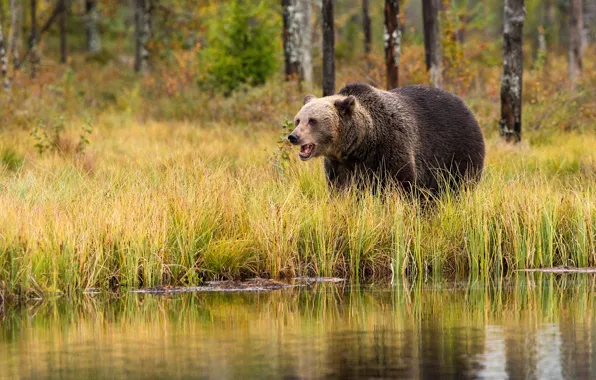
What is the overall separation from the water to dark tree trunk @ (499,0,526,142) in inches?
339

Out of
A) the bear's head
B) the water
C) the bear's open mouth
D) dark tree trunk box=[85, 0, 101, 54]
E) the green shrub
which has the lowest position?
the water

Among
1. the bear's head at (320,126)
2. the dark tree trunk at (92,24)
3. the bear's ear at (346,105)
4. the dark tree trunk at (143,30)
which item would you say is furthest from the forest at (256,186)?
the dark tree trunk at (92,24)

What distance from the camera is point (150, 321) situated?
7.57m

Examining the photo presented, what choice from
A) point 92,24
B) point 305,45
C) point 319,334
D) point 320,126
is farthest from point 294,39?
point 92,24

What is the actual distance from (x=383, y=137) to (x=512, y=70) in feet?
23.8

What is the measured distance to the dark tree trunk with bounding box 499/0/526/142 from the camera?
1736cm

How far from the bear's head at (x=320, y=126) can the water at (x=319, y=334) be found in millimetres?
2108

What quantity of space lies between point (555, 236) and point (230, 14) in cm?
1557

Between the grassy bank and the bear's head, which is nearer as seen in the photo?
the grassy bank

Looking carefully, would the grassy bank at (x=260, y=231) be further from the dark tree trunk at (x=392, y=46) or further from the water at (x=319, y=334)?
the dark tree trunk at (x=392, y=46)

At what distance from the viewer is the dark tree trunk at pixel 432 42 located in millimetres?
20203

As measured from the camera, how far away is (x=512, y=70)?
58.1 feet

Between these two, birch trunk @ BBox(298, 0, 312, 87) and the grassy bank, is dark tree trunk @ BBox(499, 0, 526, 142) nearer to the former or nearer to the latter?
the grassy bank

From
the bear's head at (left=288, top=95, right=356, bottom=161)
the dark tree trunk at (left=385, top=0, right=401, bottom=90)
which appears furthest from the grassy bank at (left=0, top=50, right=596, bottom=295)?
the dark tree trunk at (left=385, top=0, right=401, bottom=90)
